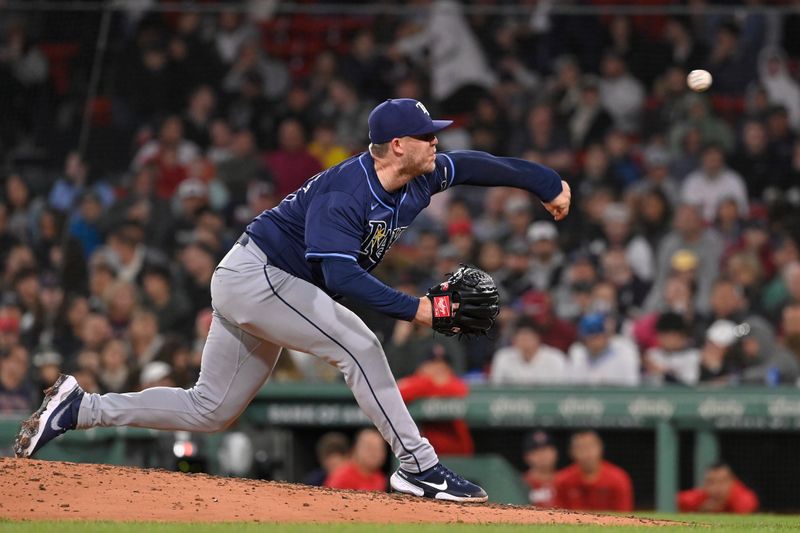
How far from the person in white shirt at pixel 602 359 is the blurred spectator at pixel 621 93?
9.28 ft

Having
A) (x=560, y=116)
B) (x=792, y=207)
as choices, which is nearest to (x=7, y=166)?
(x=560, y=116)

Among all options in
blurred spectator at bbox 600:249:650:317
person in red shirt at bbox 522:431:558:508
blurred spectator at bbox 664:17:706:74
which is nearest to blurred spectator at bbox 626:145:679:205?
blurred spectator at bbox 600:249:650:317

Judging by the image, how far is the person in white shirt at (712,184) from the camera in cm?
1041

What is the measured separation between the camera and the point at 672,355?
346 inches

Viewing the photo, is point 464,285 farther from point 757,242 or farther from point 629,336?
point 757,242

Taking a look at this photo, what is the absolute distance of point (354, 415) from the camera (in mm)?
8398

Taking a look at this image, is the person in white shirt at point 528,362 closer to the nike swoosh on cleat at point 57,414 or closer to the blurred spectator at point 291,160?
the blurred spectator at point 291,160

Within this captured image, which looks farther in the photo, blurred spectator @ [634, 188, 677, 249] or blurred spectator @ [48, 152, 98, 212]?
blurred spectator @ [48, 152, 98, 212]

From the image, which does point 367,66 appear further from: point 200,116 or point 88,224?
point 88,224

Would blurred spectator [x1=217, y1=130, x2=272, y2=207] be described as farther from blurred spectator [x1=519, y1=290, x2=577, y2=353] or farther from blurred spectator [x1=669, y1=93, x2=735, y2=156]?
blurred spectator [x1=669, y1=93, x2=735, y2=156]

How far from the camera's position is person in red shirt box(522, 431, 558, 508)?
7926mm

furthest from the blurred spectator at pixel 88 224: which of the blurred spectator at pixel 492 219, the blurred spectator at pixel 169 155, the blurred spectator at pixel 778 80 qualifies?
the blurred spectator at pixel 778 80

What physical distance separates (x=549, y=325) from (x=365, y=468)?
209 centimetres

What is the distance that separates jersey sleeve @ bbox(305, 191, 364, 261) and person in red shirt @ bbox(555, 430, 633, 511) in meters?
3.33
